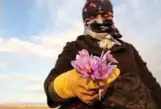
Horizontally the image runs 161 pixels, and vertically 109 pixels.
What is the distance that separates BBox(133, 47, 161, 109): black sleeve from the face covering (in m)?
0.20

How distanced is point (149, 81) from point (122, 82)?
0.30 meters

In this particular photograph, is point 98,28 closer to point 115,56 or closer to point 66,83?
point 115,56

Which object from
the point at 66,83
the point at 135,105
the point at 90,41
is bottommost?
the point at 135,105

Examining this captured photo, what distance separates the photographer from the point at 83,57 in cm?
223

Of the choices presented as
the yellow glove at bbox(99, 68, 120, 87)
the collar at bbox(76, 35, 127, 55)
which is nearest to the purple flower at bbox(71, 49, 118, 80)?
the yellow glove at bbox(99, 68, 120, 87)

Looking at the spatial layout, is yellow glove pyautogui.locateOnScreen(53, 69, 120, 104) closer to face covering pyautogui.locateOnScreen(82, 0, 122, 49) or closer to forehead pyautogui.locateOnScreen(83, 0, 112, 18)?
face covering pyautogui.locateOnScreen(82, 0, 122, 49)

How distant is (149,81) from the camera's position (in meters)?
2.61

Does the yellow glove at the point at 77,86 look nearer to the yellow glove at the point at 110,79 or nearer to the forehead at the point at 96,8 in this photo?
the yellow glove at the point at 110,79

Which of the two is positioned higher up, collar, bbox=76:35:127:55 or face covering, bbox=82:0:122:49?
face covering, bbox=82:0:122:49

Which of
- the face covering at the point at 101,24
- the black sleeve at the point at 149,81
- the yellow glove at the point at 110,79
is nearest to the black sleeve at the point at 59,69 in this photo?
the face covering at the point at 101,24

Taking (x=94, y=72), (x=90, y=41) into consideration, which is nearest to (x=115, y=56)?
(x=90, y=41)

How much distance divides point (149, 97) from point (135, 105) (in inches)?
6.0

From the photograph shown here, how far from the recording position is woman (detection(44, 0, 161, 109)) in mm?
2289

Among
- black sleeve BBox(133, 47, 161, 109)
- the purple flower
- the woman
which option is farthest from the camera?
black sleeve BBox(133, 47, 161, 109)
